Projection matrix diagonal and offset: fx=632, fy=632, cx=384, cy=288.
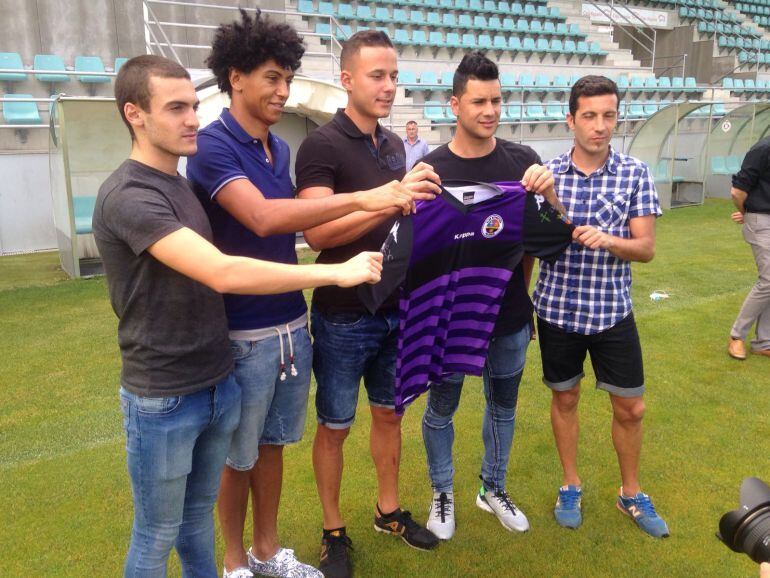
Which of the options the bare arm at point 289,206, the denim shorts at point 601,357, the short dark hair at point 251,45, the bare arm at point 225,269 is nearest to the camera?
the bare arm at point 225,269

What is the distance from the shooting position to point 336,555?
9.20 feet

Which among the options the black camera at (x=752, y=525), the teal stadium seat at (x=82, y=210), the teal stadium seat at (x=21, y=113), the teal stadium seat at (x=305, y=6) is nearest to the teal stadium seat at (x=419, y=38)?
the teal stadium seat at (x=305, y=6)

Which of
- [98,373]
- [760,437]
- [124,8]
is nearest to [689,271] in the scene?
[760,437]

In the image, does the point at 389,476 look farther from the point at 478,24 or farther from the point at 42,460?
the point at 478,24

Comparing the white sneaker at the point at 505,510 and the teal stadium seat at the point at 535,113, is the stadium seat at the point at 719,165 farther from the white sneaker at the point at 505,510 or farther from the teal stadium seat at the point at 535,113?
the white sneaker at the point at 505,510

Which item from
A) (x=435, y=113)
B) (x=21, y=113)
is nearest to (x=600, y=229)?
(x=21, y=113)

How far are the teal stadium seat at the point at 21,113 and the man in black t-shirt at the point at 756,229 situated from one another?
10524mm

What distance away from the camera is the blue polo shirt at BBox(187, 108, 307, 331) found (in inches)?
86.0

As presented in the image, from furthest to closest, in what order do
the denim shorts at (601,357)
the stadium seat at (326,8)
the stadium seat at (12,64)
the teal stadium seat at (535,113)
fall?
the teal stadium seat at (535,113), the stadium seat at (326,8), the stadium seat at (12,64), the denim shorts at (601,357)

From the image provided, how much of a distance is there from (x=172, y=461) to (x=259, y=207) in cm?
86

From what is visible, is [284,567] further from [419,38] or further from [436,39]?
[436,39]

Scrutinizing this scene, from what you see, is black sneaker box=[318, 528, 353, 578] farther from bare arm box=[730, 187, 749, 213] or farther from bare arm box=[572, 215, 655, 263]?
bare arm box=[730, 187, 749, 213]

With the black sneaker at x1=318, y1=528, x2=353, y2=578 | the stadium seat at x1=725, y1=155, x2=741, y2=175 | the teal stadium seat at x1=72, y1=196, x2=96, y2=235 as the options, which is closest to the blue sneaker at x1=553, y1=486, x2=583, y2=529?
the black sneaker at x1=318, y1=528, x2=353, y2=578

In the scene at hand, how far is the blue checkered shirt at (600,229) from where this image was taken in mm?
2844
